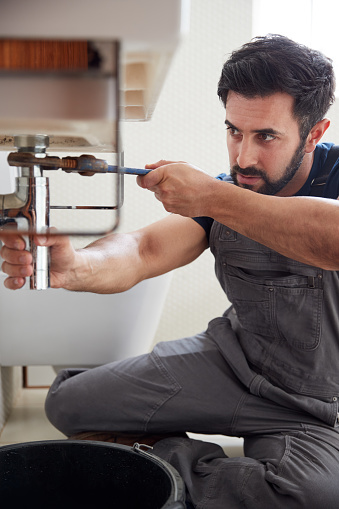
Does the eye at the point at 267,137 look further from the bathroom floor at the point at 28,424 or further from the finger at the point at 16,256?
the bathroom floor at the point at 28,424

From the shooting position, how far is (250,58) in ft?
4.28

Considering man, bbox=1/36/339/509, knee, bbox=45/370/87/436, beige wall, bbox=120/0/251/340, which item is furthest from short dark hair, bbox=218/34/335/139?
beige wall, bbox=120/0/251/340

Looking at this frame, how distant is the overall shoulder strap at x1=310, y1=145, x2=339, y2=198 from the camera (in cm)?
128

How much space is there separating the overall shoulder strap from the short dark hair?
0.08 metres

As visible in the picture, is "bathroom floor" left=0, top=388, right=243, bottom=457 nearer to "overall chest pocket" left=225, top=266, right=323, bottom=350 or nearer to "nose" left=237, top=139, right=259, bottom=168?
"overall chest pocket" left=225, top=266, right=323, bottom=350

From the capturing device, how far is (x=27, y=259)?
72 cm

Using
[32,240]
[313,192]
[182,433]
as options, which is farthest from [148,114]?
[182,433]

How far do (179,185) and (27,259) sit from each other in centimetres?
31

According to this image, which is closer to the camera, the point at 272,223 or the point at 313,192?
the point at 272,223

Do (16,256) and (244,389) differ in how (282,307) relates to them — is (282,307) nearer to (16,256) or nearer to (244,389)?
(244,389)

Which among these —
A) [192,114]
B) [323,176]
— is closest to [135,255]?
[323,176]

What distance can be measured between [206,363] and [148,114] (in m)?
0.74

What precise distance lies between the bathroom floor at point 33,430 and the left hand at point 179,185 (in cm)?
77

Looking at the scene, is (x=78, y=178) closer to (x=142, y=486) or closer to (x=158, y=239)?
(x=158, y=239)
